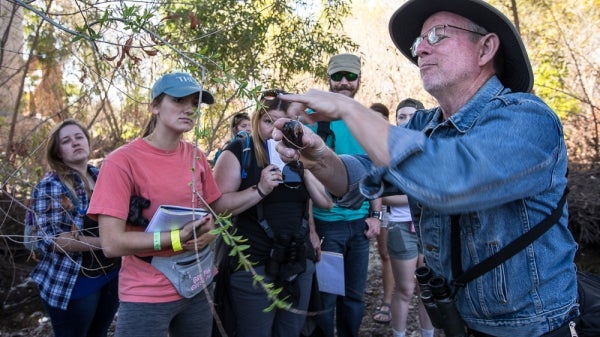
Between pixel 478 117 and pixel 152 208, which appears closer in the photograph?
pixel 478 117

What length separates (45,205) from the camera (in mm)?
3115

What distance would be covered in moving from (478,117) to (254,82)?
4.62 metres

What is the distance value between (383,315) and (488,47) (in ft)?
12.2

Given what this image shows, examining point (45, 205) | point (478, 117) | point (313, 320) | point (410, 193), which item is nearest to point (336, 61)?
point (313, 320)

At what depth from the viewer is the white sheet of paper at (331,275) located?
3.71m

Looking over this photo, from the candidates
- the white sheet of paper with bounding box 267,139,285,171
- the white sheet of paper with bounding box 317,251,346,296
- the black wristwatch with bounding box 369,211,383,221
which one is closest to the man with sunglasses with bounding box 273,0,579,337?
the white sheet of paper with bounding box 267,139,285,171

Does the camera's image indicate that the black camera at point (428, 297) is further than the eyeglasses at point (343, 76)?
No

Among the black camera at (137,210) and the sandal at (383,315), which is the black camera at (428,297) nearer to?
the black camera at (137,210)

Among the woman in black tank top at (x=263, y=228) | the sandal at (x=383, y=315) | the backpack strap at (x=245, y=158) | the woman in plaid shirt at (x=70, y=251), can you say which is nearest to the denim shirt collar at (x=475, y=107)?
the woman in black tank top at (x=263, y=228)

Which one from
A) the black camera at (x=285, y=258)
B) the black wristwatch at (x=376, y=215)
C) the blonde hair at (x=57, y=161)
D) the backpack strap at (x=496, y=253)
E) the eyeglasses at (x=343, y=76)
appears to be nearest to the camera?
the backpack strap at (x=496, y=253)

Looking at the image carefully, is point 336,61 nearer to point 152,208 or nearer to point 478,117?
point 152,208

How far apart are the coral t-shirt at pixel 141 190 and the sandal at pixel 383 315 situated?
2.80 m

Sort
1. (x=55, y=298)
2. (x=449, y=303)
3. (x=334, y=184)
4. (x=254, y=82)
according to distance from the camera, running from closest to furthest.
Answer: (x=449, y=303) < (x=334, y=184) < (x=55, y=298) < (x=254, y=82)

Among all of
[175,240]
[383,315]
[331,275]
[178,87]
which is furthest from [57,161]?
[383,315]
